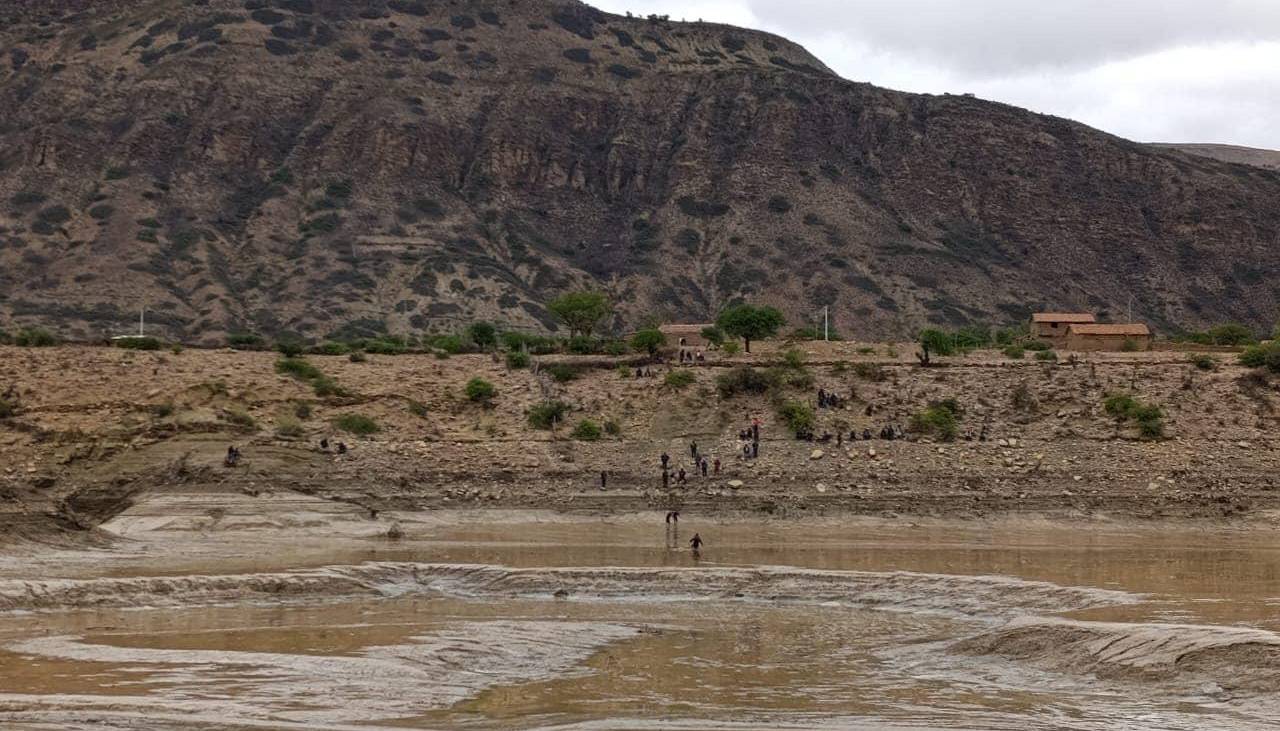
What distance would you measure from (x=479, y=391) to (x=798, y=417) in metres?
13.1

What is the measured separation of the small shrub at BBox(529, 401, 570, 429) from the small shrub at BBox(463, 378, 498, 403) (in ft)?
7.74

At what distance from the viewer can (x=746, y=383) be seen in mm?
62938

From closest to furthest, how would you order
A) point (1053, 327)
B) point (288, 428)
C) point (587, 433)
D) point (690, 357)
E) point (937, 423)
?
1. point (288, 428)
2. point (587, 433)
3. point (937, 423)
4. point (690, 357)
5. point (1053, 327)

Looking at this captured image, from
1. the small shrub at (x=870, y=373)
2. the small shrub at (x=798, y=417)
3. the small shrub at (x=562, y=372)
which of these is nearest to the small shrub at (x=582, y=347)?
the small shrub at (x=562, y=372)

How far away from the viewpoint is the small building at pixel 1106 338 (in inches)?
3253

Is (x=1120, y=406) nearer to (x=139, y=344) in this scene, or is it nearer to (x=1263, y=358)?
(x=1263, y=358)

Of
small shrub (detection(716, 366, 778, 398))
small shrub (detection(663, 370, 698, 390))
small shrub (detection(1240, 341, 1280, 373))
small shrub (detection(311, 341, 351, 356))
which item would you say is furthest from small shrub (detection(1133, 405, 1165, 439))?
small shrub (detection(311, 341, 351, 356))

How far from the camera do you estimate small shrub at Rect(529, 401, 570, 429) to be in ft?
198

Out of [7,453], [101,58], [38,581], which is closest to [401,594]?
[38,581]

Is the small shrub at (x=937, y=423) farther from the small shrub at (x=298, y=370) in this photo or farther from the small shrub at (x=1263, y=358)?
the small shrub at (x=298, y=370)

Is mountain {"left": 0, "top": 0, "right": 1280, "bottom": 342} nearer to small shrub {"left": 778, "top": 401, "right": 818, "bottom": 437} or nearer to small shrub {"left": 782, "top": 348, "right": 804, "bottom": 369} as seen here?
small shrub {"left": 782, "top": 348, "right": 804, "bottom": 369}

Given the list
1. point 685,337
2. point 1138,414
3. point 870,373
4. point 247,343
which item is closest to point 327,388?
point 247,343

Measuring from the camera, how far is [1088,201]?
13212 cm

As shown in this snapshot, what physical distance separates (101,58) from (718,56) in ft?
201
